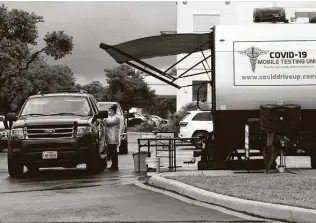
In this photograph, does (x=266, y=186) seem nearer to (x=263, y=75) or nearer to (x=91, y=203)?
(x=91, y=203)

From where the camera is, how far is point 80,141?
620 inches

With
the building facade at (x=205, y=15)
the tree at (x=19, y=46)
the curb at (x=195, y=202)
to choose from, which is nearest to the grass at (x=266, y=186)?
the curb at (x=195, y=202)

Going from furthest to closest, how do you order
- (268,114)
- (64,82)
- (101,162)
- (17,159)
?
1. (64,82)
2. (101,162)
3. (17,159)
4. (268,114)

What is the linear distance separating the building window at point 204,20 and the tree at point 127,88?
16726mm

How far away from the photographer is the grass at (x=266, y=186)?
9812mm

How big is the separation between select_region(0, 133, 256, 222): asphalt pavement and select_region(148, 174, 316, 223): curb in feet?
1.01

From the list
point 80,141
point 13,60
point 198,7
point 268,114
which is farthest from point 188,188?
point 198,7

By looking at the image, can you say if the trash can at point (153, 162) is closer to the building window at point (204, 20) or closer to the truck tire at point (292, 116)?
the truck tire at point (292, 116)

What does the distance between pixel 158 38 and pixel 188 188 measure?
13.9 ft

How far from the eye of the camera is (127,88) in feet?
231

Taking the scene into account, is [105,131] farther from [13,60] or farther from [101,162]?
[13,60]

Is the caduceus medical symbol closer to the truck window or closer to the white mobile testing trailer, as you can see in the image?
the white mobile testing trailer

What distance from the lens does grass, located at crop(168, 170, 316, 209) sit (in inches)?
386

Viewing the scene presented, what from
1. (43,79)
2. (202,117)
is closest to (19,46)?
(43,79)
